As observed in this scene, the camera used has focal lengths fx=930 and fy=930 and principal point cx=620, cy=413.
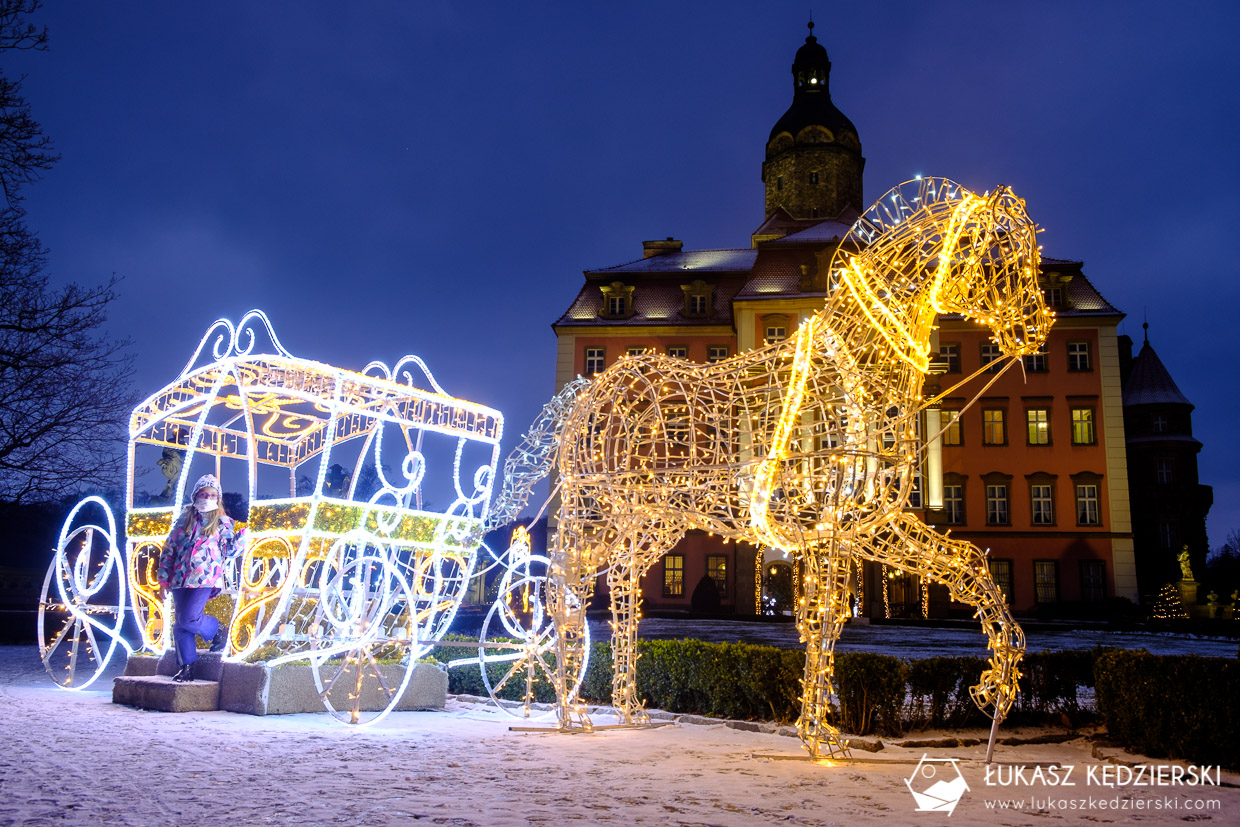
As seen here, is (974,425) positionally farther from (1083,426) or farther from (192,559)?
(192,559)

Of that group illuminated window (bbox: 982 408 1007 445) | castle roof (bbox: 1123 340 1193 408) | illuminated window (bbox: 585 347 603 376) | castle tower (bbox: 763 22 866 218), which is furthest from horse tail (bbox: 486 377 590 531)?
castle roof (bbox: 1123 340 1193 408)

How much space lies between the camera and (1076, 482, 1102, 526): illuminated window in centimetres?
3531

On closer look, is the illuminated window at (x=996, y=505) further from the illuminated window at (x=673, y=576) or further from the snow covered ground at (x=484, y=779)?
the snow covered ground at (x=484, y=779)

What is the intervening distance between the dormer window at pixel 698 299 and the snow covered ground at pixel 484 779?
29604 millimetres

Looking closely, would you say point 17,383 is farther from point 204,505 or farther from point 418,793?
point 418,793

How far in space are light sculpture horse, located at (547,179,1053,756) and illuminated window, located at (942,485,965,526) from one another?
3056 centimetres

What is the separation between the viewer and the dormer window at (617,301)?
125 feet

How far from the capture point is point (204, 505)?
360 inches

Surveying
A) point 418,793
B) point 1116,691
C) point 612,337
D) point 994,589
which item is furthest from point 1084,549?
point 418,793

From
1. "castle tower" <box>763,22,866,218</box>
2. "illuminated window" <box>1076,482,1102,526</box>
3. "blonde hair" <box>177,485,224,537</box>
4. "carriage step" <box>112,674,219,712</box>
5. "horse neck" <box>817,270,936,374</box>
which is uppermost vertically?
"castle tower" <box>763,22,866,218</box>

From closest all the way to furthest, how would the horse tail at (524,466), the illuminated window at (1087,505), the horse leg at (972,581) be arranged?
the horse leg at (972,581) → the horse tail at (524,466) → the illuminated window at (1087,505)

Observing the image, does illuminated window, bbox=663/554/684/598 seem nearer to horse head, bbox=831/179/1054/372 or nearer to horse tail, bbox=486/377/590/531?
horse tail, bbox=486/377/590/531

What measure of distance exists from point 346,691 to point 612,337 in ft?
95.2

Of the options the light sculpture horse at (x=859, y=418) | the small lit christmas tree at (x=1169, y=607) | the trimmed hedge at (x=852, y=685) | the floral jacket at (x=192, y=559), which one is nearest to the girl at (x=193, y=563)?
the floral jacket at (x=192, y=559)
